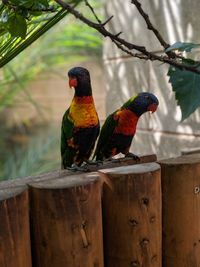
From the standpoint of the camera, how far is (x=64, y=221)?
755 millimetres

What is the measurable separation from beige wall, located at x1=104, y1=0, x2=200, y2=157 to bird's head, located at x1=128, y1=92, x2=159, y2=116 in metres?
0.37

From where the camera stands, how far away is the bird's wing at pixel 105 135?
3.30ft

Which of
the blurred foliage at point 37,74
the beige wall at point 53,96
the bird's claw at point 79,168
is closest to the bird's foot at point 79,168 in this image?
the bird's claw at point 79,168

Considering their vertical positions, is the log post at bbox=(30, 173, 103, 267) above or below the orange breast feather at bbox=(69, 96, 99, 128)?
below

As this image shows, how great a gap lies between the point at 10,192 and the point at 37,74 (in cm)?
248

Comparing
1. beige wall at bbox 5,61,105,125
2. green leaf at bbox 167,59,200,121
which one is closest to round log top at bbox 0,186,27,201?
green leaf at bbox 167,59,200,121

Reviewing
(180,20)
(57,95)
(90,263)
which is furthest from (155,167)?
(57,95)

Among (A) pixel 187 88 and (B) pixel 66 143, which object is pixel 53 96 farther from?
(A) pixel 187 88

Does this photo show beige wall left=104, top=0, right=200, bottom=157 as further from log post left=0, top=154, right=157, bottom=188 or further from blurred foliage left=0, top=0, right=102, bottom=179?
blurred foliage left=0, top=0, right=102, bottom=179

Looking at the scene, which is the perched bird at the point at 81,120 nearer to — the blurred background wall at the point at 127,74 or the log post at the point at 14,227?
the log post at the point at 14,227

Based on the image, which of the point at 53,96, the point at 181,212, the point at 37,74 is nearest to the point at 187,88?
the point at 181,212

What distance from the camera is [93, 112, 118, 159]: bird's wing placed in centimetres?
100

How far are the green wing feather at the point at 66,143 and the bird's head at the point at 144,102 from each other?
14cm

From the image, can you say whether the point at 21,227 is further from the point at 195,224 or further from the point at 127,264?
the point at 195,224
